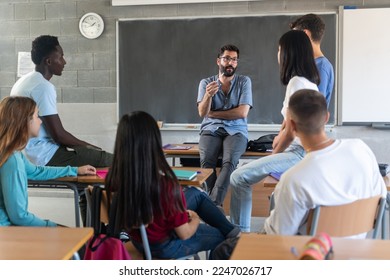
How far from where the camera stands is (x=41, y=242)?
1639mm

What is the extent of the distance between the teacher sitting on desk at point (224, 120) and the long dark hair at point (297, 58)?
1.13 meters

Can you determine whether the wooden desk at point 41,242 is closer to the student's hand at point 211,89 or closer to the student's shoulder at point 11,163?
the student's shoulder at point 11,163

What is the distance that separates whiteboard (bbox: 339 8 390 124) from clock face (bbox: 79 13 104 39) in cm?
256

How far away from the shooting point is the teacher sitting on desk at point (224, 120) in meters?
3.91

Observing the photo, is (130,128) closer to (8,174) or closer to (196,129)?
(8,174)

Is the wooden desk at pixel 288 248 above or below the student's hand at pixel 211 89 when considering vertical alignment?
below

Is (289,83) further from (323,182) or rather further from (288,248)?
(288,248)

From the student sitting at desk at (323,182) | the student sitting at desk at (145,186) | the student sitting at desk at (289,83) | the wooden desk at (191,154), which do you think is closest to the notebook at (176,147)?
the wooden desk at (191,154)

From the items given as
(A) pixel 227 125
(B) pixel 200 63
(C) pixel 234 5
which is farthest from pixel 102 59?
(A) pixel 227 125

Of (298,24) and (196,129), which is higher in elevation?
(298,24)

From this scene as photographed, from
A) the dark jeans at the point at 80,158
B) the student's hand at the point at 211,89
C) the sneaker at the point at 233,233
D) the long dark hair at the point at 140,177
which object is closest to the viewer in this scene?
the long dark hair at the point at 140,177

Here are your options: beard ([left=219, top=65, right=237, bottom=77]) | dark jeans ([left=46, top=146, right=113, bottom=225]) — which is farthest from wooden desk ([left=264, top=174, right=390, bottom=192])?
beard ([left=219, top=65, right=237, bottom=77])
